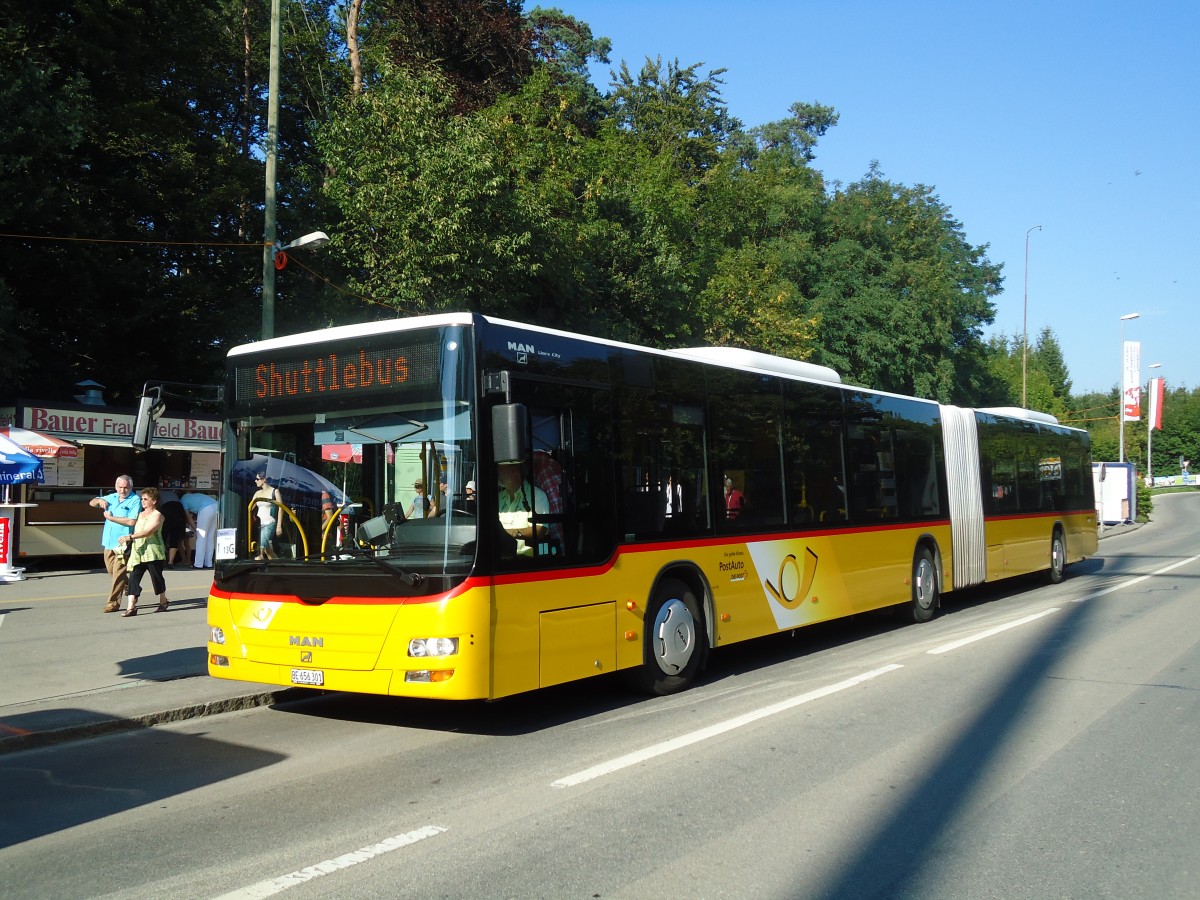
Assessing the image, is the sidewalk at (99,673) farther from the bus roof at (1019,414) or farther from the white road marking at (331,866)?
the bus roof at (1019,414)

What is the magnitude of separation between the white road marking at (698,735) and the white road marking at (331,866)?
114 cm

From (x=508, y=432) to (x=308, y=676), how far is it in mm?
2347

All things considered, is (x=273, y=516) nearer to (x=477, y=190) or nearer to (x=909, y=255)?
(x=477, y=190)

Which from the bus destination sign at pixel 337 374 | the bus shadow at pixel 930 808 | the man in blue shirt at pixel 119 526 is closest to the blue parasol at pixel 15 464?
the man in blue shirt at pixel 119 526

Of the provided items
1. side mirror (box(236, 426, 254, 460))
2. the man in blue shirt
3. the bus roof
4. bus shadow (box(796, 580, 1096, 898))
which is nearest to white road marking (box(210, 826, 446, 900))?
bus shadow (box(796, 580, 1096, 898))

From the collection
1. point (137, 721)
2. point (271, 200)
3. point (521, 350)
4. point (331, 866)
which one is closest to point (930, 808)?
point (331, 866)

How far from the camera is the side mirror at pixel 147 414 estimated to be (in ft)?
26.3

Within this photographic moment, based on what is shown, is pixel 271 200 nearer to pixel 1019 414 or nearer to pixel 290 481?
pixel 290 481

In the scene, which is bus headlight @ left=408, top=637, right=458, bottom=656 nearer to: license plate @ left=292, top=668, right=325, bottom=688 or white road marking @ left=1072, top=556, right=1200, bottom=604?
license plate @ left=292, top=668, right=325, bottom=688

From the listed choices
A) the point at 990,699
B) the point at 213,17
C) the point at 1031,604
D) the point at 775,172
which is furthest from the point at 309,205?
the point at 775,172

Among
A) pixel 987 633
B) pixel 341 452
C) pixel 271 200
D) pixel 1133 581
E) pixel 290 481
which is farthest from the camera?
pixel 1133 581

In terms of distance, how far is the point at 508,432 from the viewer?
6887 mm

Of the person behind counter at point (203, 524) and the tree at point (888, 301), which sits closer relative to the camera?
the person behind counter at point (203, 524)

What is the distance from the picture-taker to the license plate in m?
7.35
